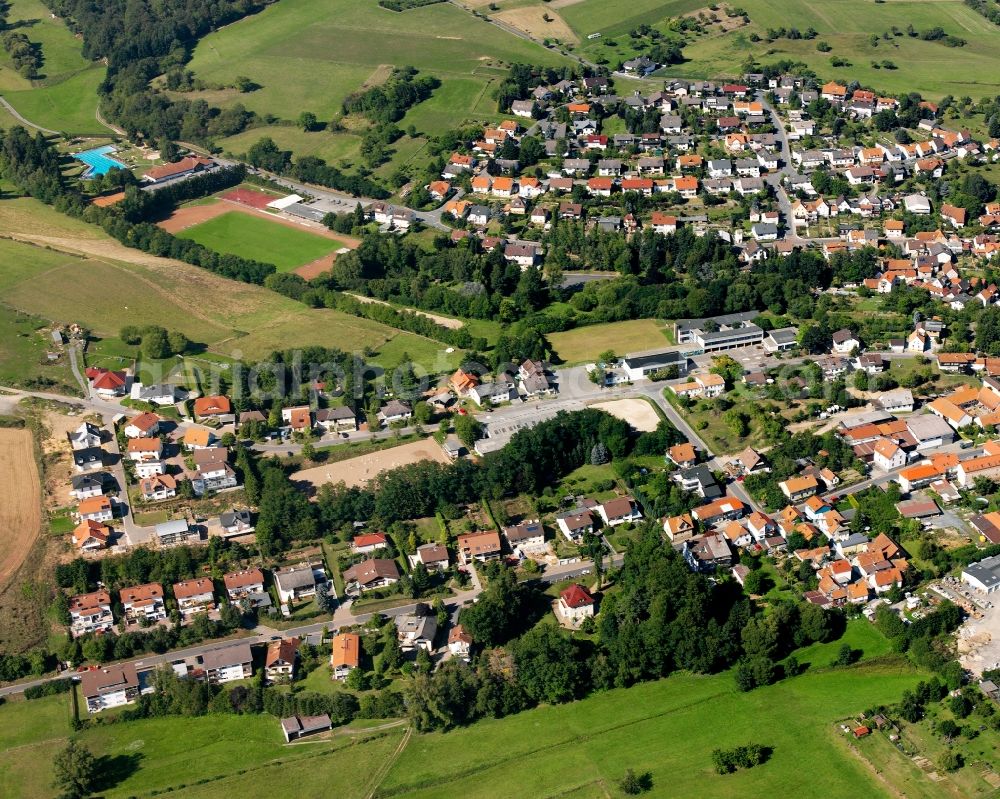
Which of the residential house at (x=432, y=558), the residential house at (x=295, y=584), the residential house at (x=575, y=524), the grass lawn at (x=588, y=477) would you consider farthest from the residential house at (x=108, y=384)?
the residential house at (x=575, y=524)

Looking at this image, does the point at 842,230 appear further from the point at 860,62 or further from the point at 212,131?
the point at 212,131

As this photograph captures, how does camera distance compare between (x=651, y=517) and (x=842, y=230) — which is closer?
(x=651, y=517)

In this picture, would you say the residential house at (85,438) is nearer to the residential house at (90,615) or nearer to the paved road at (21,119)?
the residential house at (90,615)

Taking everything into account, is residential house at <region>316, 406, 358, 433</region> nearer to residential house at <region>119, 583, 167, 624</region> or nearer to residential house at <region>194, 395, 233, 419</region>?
residential house at <region>194, 395, 233, 419</region>

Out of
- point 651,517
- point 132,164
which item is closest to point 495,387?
point 651,517

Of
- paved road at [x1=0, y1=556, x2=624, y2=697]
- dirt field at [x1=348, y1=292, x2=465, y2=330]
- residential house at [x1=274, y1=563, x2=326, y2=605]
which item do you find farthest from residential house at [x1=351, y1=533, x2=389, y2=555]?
dirt field at [x1=348, y1=292, x2=465, y2=330]

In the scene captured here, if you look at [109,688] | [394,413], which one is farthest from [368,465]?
[109,688]

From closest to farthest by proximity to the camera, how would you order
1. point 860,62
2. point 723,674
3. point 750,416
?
1. point 723,674
2. point 750,416
3. point 860,62
